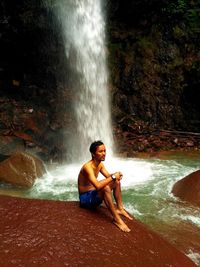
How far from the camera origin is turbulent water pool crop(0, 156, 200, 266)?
5422mm

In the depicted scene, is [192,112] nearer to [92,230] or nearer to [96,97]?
[96,97]

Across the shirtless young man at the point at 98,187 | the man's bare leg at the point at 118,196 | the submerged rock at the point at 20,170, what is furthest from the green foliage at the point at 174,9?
the man's bare leg at the point at 118,196

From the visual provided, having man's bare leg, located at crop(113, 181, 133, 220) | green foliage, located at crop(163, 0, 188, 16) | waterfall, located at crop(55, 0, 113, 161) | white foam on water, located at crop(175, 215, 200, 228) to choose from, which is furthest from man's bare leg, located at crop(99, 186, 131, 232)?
green foliage, located at crop(163, 0, 188, 16)

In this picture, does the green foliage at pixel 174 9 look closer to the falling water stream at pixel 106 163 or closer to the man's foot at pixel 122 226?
the falling water stream at pixel 106 163

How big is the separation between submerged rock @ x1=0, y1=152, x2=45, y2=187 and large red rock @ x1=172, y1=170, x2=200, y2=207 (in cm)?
324

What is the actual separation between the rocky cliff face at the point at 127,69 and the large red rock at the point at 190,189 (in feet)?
15.0

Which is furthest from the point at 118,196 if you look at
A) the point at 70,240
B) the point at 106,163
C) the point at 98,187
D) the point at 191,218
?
the point at 106,163

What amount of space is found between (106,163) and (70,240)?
19.7ft

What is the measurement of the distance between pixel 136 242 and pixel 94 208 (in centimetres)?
81

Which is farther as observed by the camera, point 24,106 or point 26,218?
point 24,106

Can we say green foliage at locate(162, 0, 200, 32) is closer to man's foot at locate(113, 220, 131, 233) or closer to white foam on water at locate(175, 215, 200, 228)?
white foam on water at locate(175, 215, 200, 228)

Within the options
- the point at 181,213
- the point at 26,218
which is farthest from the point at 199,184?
the point at 26,218

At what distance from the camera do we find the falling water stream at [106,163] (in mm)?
6055

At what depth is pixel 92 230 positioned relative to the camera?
4.02 metres
